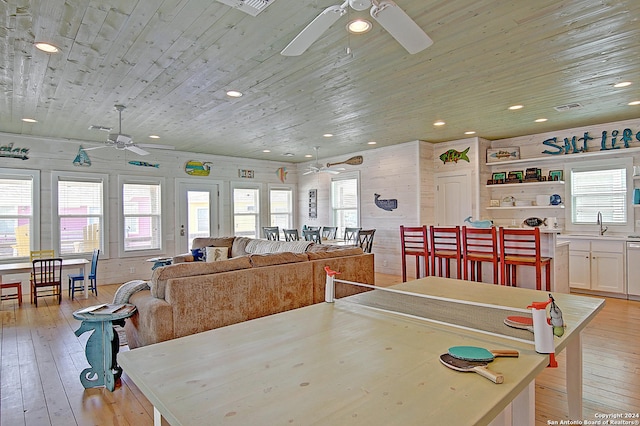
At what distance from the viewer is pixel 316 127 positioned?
6.11 meters

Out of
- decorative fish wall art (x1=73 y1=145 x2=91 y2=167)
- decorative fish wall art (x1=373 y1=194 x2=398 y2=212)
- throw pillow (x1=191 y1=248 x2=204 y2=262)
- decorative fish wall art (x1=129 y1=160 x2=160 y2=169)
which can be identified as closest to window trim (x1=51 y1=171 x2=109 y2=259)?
decorative fish wall art (x1=73 y1=145 x2=91 y2=167)

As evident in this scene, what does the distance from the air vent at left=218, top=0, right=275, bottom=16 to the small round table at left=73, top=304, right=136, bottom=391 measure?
8.22ft

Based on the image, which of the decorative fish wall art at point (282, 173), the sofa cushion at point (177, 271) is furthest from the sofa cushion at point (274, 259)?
the decorative fish wall art at point (282, 173)

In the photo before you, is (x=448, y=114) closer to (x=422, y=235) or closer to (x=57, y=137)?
(x=422, y=235)

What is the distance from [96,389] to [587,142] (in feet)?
24.5

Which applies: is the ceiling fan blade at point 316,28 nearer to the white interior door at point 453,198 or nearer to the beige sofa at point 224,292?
the beige sofa at point 224,292

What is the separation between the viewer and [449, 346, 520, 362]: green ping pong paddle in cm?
132

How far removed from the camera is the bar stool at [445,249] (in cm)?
526

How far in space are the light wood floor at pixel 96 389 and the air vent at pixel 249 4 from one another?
2.82 metres

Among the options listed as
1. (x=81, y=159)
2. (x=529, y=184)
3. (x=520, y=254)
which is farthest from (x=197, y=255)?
(x=529, y=184)

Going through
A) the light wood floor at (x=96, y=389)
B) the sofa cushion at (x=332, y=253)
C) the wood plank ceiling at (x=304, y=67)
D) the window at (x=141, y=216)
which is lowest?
the light wood floor at (x=96, y=389)

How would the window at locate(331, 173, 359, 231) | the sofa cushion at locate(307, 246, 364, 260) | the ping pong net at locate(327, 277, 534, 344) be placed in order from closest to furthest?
the ping pong net at locate(327, 277, 534, 344)
the sofa cushion at locate(307, 246, 364, 260)
the window at locate(331, 173, 359, 231)

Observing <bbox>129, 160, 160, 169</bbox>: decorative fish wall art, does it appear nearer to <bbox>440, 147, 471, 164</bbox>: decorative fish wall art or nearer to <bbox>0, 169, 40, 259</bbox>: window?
<bbox>0, 169, 40, 259</bbox>: window

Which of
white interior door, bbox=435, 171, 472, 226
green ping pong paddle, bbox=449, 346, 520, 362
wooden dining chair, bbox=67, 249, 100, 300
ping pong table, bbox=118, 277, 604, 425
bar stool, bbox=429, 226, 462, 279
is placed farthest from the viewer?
white interior door, bbox=435, 171, 472, 226
